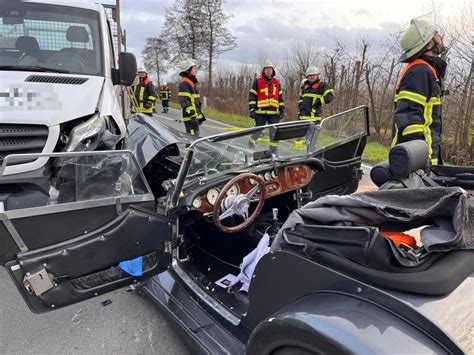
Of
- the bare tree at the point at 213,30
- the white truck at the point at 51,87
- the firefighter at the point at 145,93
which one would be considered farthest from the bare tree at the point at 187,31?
the white truck at the point at 51,87

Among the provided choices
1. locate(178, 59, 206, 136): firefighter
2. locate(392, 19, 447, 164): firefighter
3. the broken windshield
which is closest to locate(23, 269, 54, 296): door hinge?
the broken windshield

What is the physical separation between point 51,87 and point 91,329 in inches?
88.3

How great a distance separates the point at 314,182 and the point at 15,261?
2303mm

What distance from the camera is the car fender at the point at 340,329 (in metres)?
1.22

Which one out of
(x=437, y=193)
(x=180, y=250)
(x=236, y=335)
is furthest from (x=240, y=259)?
(x=437, y=193)

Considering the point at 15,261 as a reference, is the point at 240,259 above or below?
below

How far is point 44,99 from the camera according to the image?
3551mm

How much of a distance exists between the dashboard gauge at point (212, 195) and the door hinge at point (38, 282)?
975mm

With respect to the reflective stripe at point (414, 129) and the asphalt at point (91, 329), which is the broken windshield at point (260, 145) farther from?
the asphalt at point (91, 329)

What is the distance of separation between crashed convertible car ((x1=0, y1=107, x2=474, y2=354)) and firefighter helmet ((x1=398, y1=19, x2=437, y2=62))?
0.88m

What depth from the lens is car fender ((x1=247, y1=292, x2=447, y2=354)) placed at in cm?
122

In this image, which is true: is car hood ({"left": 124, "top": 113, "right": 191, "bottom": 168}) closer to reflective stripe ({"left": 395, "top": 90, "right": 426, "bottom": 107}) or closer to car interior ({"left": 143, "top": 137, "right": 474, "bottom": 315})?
car interior ({"left": 143, "top": 137, "right": 474, "bottom": 315})

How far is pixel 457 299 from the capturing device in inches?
53.3

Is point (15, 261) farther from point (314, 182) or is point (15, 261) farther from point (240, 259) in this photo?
point (314, 182)
